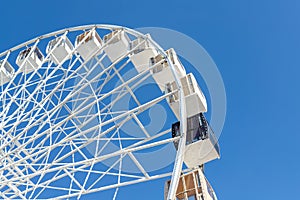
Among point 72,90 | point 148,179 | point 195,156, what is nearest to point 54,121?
point 72,90

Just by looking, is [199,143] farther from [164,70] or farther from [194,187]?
[164,70]

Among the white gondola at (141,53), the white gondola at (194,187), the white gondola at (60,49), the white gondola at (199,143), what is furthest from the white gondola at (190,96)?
the white gondola at (60,49)

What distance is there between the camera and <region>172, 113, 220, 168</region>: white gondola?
1327 centimetres

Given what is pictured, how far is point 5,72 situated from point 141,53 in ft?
20.2

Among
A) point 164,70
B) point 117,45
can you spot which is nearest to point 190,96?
point 164,70

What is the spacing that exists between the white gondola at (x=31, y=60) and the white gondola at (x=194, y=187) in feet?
22.9

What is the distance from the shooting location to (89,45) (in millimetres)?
15508

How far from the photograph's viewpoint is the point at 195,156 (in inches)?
537

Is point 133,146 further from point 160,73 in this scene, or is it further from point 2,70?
point 2,70

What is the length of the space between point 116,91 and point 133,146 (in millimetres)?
1810

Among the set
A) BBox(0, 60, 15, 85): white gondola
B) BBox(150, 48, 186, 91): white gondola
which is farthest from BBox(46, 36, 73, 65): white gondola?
BBox(150, 48, 186, 91): white gondola

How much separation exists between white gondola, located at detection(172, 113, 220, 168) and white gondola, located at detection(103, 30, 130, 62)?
3469mm

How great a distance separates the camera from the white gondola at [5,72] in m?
17.4

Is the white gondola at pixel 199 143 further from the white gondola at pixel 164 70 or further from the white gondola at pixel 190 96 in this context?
the white gondola at pixel 164 70
